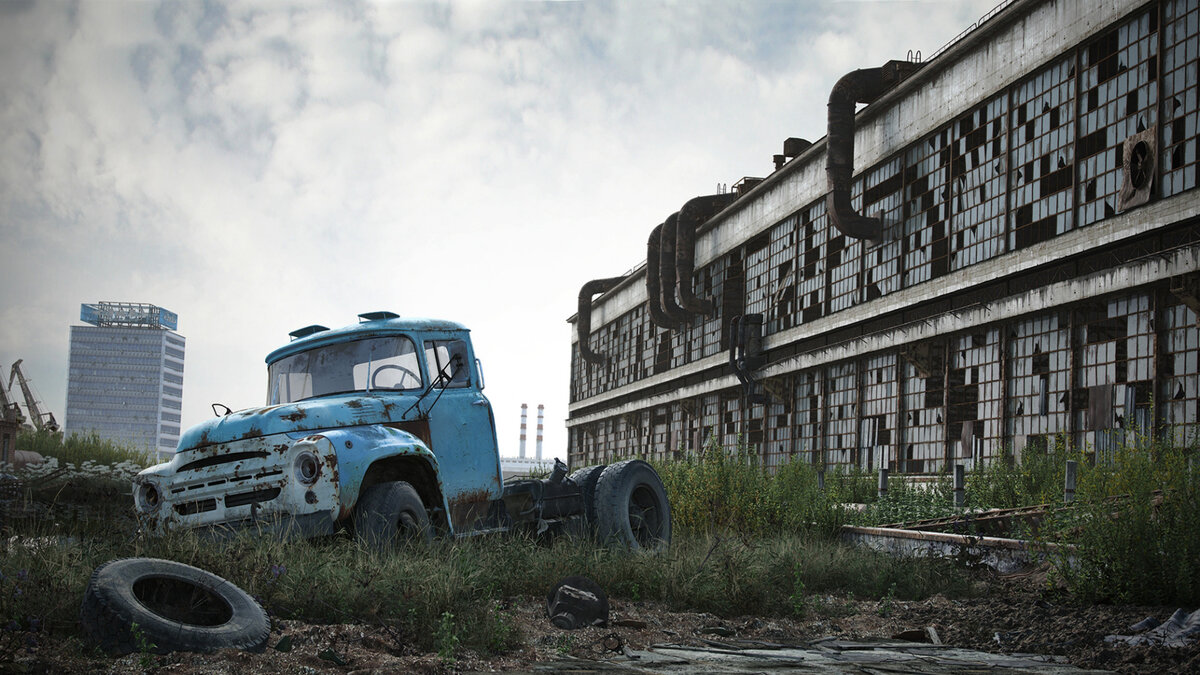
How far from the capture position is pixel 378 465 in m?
8.39

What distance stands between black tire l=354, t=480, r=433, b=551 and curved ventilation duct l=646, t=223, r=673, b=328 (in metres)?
33.8

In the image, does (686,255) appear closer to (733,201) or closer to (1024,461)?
(733,201)

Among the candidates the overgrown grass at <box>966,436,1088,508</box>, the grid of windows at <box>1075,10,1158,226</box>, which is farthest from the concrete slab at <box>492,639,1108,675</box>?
the grid of windows at <box>1075,10,1158,226</box>

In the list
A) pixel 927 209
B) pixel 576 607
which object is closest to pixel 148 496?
pixel 576 607

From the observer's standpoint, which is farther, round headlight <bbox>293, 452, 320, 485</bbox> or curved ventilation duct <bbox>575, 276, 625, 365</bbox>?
curved ventilation duct <bbox>575, 276, 625, 365</bbox>

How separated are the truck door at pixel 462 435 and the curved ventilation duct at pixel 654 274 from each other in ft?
105

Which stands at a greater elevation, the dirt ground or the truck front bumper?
the truck front bumper

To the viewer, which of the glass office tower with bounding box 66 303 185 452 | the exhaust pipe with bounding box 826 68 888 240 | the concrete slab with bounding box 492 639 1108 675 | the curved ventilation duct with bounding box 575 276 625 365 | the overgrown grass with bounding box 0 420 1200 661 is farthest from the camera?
the glass office tower with bounding box 66 303 185 452

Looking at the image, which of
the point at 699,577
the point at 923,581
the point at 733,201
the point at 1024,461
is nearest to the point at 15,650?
the point at 699,577

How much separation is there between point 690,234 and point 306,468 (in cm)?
3256

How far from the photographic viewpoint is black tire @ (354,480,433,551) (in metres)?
7.84

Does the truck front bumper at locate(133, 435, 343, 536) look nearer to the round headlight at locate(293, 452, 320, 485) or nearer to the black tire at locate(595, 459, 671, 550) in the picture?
the round headlight at locate(293, 452, 320, 485)

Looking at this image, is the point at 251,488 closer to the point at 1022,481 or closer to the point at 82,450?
the point at 1022,481

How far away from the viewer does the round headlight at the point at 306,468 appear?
305 inches
